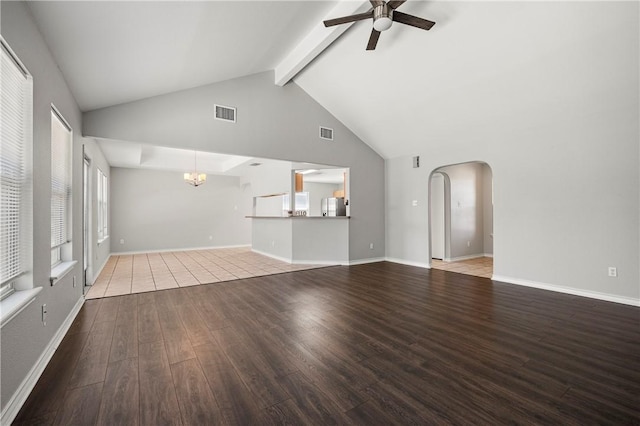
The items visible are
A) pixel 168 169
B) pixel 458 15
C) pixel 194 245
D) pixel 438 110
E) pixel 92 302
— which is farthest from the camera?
pixel 194 245

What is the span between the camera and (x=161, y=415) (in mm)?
1579

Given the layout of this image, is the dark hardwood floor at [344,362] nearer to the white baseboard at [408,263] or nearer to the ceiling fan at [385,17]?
the white baseboard at [408,263]

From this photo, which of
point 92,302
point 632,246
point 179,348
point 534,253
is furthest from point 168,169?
point 632,246

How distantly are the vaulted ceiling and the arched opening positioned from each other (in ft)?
6.53

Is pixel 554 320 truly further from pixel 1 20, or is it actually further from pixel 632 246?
pixel 1 20

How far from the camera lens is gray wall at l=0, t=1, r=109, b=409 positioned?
5.33ft

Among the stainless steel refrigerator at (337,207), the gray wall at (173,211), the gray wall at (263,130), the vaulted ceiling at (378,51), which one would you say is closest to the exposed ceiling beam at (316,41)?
the vaulted ceiling at (378,51)

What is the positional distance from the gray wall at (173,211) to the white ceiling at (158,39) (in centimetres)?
511

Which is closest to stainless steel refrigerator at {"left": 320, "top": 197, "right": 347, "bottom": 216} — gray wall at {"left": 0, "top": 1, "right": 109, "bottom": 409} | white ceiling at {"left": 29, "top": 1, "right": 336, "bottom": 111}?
white ceiling at {"left": 29, "top": 1, "right": 336, "bottom": 111}

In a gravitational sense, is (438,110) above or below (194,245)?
above

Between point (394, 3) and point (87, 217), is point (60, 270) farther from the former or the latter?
point (394, 3)

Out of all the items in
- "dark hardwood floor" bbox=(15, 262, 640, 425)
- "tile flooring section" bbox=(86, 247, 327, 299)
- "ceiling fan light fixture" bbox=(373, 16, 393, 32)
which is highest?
"ceiling fan light fixture" bbox=(373, 16, 393, 32)

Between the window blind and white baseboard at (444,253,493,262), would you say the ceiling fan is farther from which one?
white baseboard at (444,253,493,262)

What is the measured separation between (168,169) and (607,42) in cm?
933
